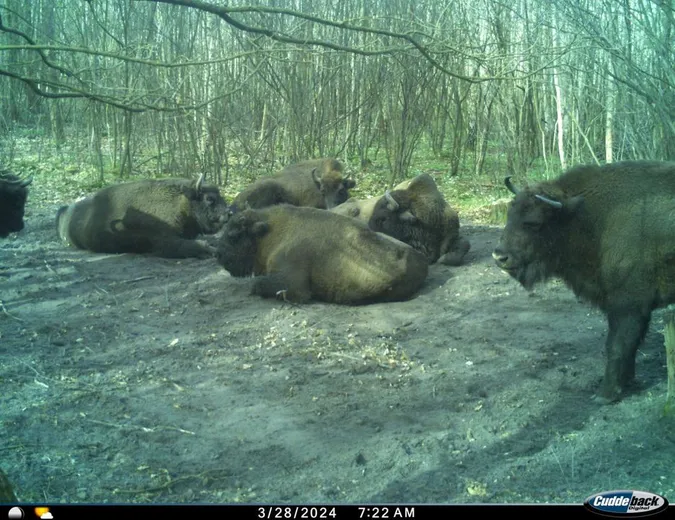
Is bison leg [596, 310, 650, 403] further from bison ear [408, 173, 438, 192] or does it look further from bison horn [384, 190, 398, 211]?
bison ear [408, 173, 438, 192]

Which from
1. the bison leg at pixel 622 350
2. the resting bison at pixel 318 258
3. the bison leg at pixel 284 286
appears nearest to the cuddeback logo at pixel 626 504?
the bison leg at pixel 622 350

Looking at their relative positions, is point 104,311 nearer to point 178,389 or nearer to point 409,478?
point 178,389

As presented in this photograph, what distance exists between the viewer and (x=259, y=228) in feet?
32.4

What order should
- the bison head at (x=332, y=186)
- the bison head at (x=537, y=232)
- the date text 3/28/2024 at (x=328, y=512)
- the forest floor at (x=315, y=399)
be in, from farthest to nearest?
the bison head at (x=332, y=186)
the bison head at (x=537, y=232)
the forest floor at (x=315, y=399)
the date text 3/28/2024 at (x=328, y=512)

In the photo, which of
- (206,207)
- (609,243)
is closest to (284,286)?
(206,207)

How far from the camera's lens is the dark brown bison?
19.6ft

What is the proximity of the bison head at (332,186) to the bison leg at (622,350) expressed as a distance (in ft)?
28.3

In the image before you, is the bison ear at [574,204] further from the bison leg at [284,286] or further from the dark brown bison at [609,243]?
the bison leg at [284,286]

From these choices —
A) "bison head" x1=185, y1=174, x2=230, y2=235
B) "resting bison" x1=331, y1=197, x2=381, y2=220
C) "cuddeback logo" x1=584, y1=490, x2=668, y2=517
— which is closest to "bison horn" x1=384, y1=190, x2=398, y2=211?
"resting bison" x1=331, y1=197, x2=381, y2=220

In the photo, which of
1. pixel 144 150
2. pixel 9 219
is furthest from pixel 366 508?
pixel 144 150

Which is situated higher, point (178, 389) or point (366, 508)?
point (366, 508)

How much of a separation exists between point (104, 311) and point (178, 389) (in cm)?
277

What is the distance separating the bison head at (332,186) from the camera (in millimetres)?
14172

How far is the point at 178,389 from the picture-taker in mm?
6348
